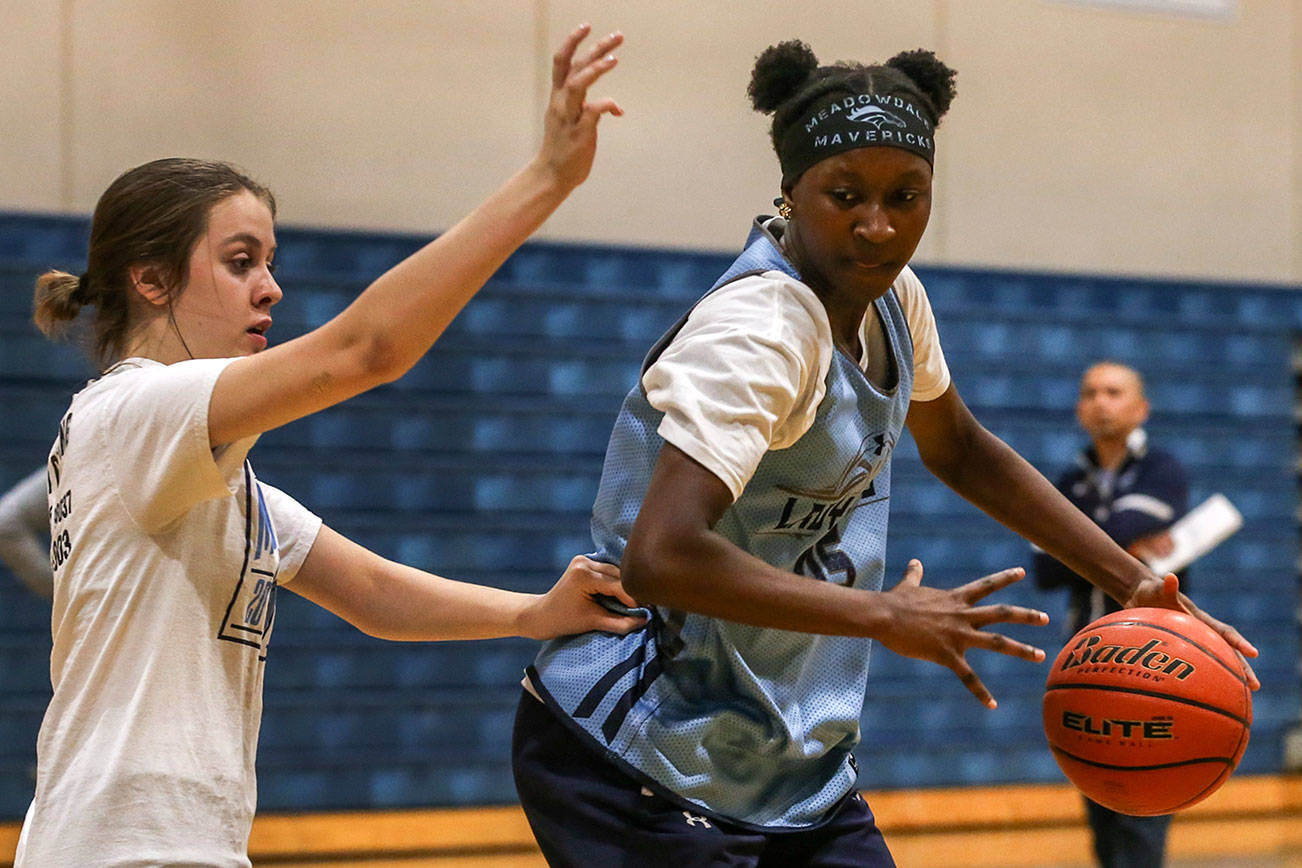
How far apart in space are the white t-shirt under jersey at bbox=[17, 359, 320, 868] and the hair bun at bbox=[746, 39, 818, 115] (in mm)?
830

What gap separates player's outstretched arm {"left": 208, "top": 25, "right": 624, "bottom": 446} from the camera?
1467 millimetres

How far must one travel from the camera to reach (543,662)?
6.44 ft

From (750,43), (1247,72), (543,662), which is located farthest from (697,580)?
(1247,72)

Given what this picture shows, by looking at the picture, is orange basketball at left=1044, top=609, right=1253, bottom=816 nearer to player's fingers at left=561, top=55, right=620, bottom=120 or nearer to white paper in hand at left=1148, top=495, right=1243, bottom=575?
player's fingers at left=561, top=55, right=620, bottom=120

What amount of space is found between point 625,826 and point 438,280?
31.6 inches

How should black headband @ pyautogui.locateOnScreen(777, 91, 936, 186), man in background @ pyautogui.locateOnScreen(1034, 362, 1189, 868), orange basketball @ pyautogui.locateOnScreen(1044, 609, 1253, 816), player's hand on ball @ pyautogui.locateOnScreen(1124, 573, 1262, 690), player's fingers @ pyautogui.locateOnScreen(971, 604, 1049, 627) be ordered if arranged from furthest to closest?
man in background @ pyautogui.locateOnScreen(1034, 362, 1189, 868)
player's hand on ball @ pyautogui.locateOnScreen(1124, 573, 1262, 690)
orange basketball @ pyautogui.locateOnScreen(1044, 609, 1253, 816)
black headband @ pyautogui.locateOnScreen(777, 91, 936, 186)
player's fingers @ pyautogui.locateOnScreen(971, 604, 1049, 627)

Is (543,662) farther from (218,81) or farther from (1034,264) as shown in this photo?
(1034,264)

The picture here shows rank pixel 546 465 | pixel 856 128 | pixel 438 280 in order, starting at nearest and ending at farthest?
1. pixel 438 280
2. pixel 856 128
3. pixel 546 465

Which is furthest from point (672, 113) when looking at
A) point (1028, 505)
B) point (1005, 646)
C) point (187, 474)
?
point (1005, 646)

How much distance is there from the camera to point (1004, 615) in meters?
1.48

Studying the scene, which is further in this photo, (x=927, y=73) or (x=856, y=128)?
(x=927, y=73)

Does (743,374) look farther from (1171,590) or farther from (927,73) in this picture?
(1171,590)

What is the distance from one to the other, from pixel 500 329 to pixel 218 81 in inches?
59.2

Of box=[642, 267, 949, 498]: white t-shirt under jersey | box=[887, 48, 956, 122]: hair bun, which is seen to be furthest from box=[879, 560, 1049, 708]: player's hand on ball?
box=[887, 48, 956, 122]: hair bun
